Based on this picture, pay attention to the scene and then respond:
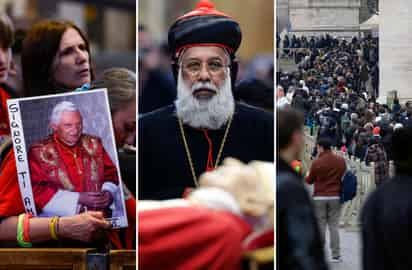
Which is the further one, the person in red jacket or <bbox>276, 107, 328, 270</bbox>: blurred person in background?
the person in red jacket

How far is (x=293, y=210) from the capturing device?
17.7ft

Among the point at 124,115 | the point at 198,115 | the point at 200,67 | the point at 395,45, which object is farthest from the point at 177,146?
the point at 395,45

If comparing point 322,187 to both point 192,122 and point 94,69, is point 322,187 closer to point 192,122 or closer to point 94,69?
point 192,122

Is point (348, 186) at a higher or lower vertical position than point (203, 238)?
higher

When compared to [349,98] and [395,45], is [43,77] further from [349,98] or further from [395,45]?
[395,45]

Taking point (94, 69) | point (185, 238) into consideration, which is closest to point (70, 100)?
point (94, 69)

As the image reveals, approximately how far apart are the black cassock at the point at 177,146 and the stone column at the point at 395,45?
780 millimetres

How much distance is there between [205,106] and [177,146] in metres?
0.29

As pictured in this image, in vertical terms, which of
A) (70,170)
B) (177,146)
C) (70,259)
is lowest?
(70,259)

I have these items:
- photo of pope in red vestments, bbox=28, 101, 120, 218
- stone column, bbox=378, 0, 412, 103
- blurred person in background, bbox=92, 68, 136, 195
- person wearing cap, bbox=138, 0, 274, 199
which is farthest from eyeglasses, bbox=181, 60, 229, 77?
stone column, bbox=378, 0, 412, 103

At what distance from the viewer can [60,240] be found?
6.38 m

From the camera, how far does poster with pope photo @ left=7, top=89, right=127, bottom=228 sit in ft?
20.8

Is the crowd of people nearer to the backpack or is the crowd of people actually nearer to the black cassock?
the backpack

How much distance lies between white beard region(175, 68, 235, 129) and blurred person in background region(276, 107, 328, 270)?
0.33m
